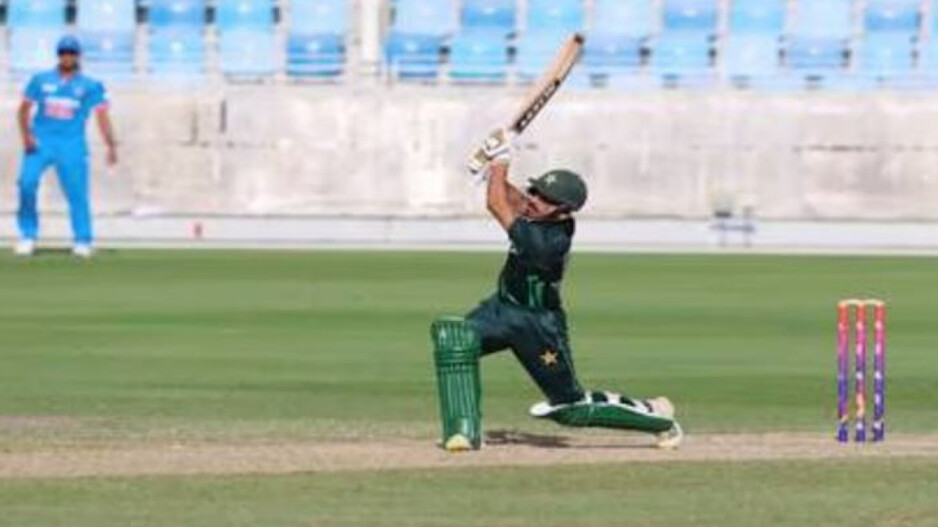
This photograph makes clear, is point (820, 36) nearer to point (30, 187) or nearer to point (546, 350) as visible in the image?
point (30, 187)

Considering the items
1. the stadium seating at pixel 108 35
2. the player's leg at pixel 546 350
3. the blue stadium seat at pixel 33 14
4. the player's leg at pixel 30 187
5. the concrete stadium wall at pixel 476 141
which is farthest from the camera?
the blue stadium seat at pixel 33 14

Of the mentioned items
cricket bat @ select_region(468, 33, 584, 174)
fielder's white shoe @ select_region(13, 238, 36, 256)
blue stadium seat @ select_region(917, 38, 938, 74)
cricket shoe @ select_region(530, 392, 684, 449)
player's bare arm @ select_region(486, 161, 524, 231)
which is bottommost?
fielder's white shoe @ select_region(13, 238, 36, 256)

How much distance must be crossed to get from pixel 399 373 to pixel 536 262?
4192mm

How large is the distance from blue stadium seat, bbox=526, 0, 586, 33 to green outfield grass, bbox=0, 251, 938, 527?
8834mm

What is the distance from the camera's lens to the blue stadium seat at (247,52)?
3453 cm

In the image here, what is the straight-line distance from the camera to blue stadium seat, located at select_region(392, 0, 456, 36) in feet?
116

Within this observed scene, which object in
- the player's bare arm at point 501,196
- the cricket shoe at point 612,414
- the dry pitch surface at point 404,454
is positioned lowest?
the dry pitch surface at point 404,454

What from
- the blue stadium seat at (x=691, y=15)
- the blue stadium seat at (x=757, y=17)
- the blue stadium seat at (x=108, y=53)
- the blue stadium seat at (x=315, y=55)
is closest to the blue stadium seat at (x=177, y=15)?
the blue stadium seat at (x=108, y=53)

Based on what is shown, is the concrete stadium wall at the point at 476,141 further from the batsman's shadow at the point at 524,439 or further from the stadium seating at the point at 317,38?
the batsman's shadow at the point at 524,439

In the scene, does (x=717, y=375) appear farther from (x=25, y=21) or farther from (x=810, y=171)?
(x=25, y=21)

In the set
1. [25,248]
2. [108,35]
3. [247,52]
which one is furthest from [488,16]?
[25,248]

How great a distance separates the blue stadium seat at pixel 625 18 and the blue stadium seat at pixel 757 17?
3.48 ft

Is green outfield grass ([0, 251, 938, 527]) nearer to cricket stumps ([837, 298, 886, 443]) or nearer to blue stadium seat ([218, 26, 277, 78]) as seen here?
cricket stumps ([837, 298, 886, 443])

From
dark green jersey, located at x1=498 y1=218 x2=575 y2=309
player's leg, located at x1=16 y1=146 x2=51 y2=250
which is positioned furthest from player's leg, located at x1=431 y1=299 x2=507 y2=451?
player's leg, located at x1=16 y1=146 x2=51 y2=250
